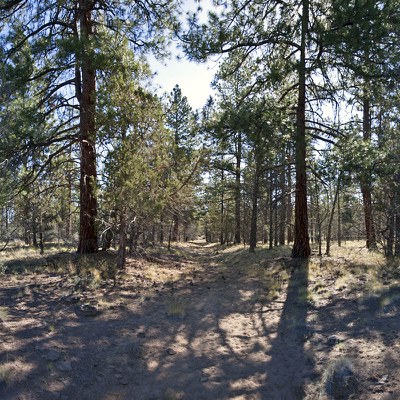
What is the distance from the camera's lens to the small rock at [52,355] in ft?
15.3

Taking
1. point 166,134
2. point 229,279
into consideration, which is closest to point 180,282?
point 229,279

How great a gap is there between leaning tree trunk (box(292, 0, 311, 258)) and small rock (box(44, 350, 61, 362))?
284 inches

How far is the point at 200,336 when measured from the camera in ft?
19.2

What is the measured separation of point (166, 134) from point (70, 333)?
5.74 metres

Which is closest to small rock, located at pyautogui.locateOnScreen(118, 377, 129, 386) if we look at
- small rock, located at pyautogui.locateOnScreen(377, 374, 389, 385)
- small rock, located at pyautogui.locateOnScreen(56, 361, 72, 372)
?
small rock, located at pyautogui.locateOnScreen(56, 361, 72, 372)

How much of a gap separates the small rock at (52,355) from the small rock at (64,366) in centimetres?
10

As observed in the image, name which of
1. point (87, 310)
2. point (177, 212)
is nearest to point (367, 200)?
point (177, 212)

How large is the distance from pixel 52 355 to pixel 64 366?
29 cm

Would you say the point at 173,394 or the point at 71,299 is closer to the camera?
the point at 173,394

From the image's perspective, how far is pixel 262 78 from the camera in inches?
409

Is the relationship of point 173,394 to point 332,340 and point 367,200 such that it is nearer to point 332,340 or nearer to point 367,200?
point 332,340

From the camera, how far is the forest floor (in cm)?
420

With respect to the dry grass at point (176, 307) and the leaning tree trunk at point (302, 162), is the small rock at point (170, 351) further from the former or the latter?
the leaning tree trunk at point (302, 162)

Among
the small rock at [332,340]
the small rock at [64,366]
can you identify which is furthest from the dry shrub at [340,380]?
the small rock at [64,366]
